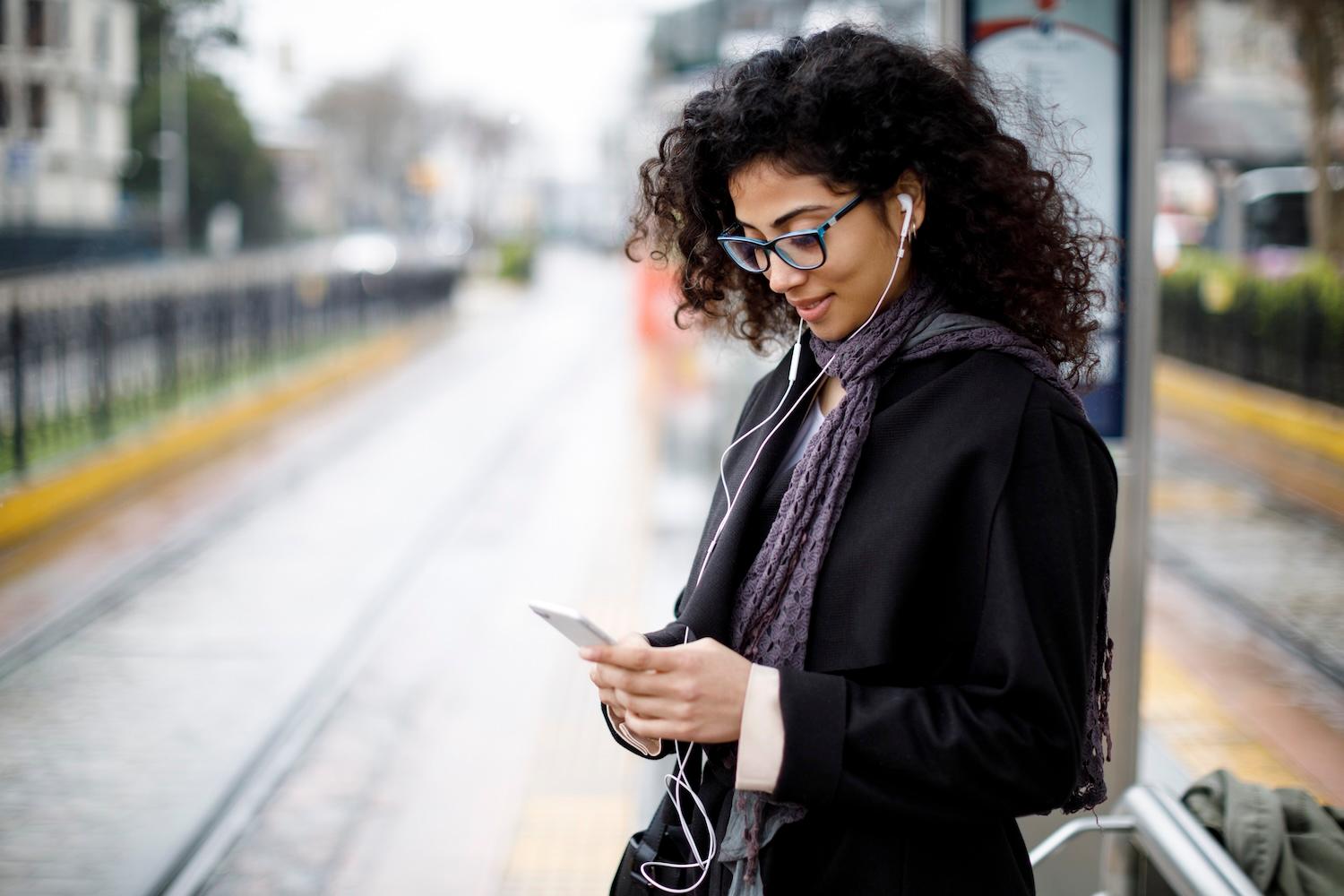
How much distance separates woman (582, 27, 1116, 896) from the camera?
131 cm

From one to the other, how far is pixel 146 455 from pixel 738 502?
916 cm

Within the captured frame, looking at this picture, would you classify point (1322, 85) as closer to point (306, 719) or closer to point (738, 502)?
point (306, 719)

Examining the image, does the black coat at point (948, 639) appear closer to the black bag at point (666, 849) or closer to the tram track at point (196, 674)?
the black bag at point (666, 849)

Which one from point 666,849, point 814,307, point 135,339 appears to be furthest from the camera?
point 135,339

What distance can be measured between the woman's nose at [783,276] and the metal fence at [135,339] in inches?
305

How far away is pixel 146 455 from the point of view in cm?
981

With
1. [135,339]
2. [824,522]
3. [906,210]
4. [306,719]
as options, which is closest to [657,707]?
[824,522]

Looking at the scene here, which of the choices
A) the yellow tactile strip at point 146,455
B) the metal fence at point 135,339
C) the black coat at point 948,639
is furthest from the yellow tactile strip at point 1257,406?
the black coat at point 948,639

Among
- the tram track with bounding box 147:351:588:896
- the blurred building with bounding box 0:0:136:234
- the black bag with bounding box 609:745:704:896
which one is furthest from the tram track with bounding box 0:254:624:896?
the black bag with bounding box 609:745:704:896

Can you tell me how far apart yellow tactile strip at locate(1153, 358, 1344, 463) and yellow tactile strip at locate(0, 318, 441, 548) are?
7276mm

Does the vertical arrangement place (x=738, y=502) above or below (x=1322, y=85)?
below

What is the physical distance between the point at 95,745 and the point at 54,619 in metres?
1.52

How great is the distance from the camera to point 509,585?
23.3 ft

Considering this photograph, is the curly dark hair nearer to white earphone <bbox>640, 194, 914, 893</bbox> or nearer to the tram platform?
white earphone <bbox>640, 194, 914, 893</bbox>
